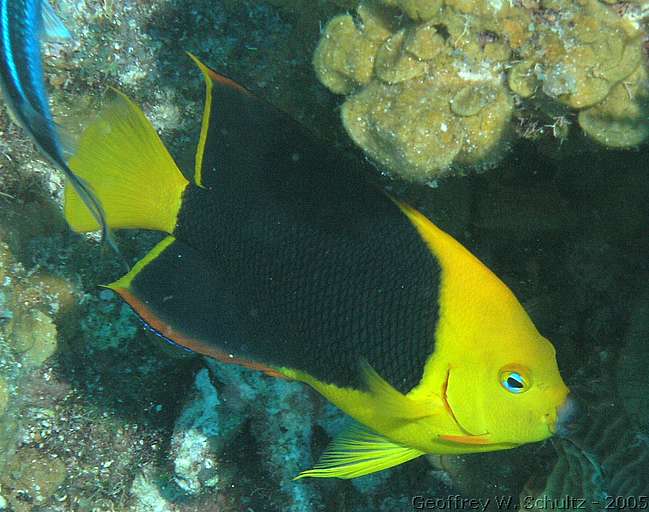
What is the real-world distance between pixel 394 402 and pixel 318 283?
0.46 m

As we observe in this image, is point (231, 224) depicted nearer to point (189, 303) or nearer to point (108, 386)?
point (189, 303)

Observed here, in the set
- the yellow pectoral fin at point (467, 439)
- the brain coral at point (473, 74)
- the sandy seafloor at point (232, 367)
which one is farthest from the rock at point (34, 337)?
the yellow pectoral fin at point (467, 439)

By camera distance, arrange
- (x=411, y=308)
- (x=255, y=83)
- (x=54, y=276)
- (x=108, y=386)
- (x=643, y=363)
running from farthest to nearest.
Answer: (x=108, y=386) → (x=54, y=276) → (x=255, y=83) → (x=643, y=363) → (x=411, y=308)

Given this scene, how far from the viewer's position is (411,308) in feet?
5.74

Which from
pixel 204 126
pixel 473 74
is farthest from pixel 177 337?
pixel 473 74

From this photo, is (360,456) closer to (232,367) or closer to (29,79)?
(232,367)

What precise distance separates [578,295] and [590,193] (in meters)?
0.57

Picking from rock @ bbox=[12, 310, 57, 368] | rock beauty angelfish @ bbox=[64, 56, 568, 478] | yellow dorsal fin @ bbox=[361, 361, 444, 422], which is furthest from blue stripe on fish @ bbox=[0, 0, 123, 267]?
rock @ bbox=[12, 310, 57, 368]

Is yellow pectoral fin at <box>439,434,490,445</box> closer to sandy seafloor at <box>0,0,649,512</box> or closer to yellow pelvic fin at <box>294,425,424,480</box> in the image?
yellow pelvic fin at <box>294,425,424,480</box>

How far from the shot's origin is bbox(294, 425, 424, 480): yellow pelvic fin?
1.99 metres

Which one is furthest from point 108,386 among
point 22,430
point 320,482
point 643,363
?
point 643,363

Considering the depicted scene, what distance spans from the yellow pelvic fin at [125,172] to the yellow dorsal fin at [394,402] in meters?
0.88

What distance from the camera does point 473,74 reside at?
74.8 inches

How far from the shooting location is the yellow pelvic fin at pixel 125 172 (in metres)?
1.78
